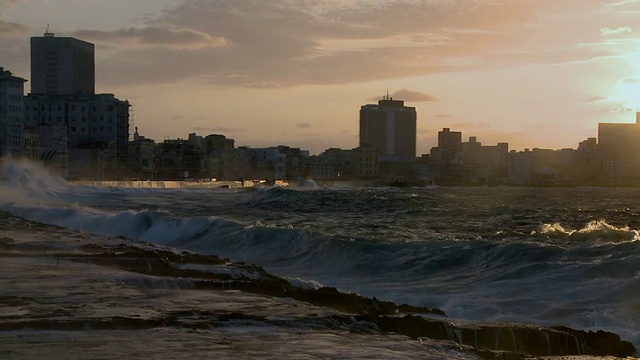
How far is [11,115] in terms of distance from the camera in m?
112

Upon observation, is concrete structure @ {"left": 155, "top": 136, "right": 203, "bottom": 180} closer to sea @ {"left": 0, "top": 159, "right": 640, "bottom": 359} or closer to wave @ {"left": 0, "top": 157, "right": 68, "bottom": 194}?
wave @ {"left": 0, "top": 157, "right": 68, "bottom": 194}

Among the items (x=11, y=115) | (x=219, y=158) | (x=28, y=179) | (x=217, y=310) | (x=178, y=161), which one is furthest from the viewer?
(x=219, y=158)

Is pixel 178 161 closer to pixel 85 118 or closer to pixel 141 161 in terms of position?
pixel 141 161

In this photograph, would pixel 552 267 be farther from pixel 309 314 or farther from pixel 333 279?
pixel 309 314

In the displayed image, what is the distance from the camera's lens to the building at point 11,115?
109375mm

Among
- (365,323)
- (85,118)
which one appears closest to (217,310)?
(365,323)

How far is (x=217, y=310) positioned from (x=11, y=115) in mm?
107622

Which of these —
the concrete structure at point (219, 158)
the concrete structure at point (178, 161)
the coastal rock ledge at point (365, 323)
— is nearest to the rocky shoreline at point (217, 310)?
the coastal rock ledge at point (365, 323)

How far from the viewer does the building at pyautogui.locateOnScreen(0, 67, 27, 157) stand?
109 metres

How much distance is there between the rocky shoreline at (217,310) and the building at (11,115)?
97186mm

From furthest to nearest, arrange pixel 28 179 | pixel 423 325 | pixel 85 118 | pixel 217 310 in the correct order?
pixel 85 118
pixel 28 179
pixel 217 310
pixel 423 325

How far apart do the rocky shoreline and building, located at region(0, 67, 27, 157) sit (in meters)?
97.2

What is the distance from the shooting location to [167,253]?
65.6 ft

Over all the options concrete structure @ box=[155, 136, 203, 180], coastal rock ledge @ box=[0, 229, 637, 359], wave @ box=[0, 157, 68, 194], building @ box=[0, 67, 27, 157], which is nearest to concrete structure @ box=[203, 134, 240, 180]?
concrete structure @ box=[155, 136, 203, 180]
